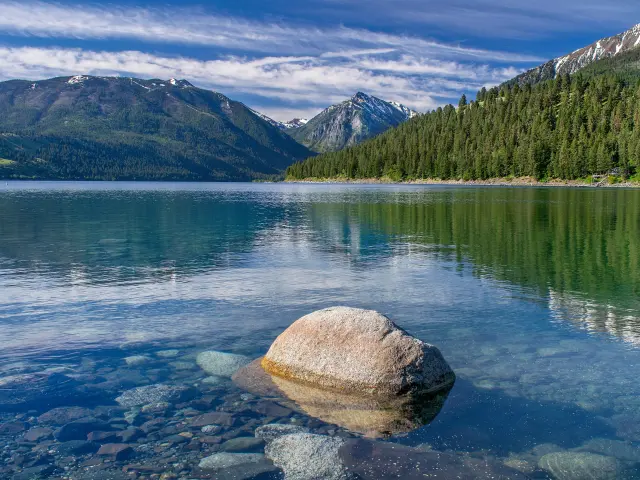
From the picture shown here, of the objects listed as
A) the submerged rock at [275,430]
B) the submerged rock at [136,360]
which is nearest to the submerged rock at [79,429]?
the submerged rock at [275,430]

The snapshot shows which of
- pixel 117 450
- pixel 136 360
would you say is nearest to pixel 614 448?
pixel 117 450

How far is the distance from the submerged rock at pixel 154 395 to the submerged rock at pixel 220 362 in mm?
1426

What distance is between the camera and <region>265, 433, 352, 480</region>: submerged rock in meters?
10.6

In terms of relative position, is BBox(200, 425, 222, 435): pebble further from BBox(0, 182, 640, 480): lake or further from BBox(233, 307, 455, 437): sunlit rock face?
BBox(233, 307, 455, 437): sunlit rock face

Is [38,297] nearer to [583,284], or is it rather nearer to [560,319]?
[560,319]

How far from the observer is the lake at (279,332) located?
11.5m

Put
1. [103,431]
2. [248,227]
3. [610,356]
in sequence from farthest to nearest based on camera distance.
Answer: [248,227] < [610,356] < [103,431]

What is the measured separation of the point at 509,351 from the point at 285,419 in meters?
9.23

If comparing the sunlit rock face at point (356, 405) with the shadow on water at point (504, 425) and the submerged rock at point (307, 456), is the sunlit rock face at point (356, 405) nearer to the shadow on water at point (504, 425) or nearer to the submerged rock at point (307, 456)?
the shadow on water at point (504, 425)

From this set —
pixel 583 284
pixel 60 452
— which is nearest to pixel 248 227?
pixel 583 284

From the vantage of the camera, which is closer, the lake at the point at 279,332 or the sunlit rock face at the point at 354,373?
the lake at the point at 279,332

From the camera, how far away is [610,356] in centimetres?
1773

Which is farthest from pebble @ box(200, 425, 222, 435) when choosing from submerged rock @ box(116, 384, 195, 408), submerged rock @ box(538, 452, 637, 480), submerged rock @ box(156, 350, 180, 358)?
submerged rock @ box(538, 452, 637, 480)

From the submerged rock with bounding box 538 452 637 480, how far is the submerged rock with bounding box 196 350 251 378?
9080 millimetres
